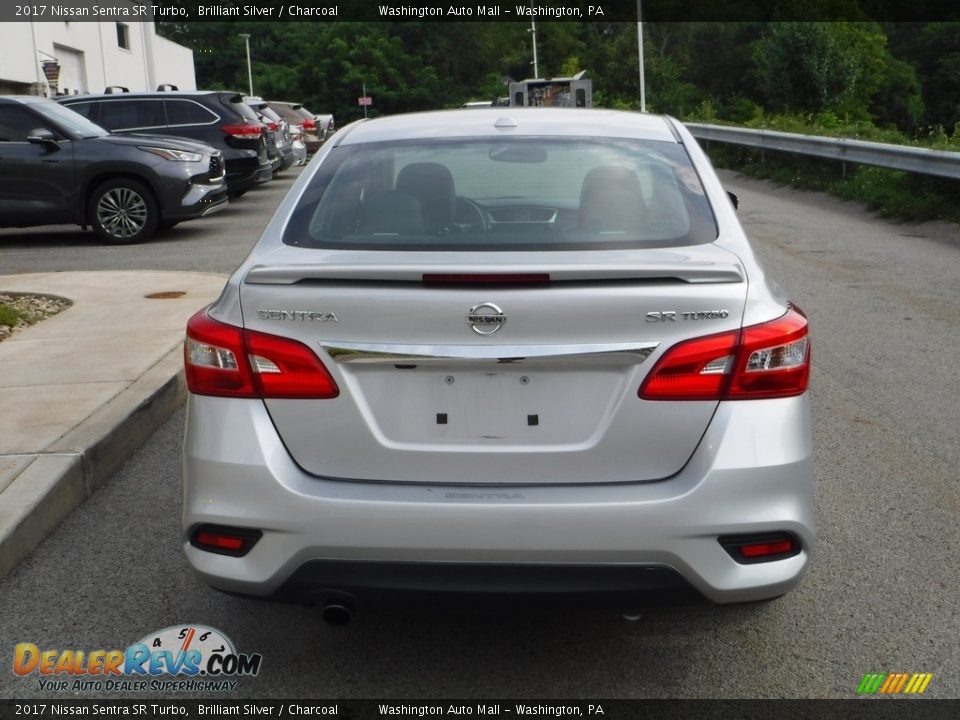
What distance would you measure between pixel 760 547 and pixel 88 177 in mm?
13263

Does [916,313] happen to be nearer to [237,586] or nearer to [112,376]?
[112,376]

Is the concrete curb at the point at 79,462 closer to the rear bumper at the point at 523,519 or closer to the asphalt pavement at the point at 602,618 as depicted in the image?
the asphalt pavement at the point at 602,618

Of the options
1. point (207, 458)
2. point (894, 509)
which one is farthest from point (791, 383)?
point (894, 509)

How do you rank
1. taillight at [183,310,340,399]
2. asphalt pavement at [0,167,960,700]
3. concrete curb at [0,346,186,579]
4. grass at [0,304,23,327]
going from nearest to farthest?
taillight at [183,310,340,399] < asphalt pavement at [0,167,960,700] < concrete curb at [0,346,186,579] < grass at [0,304,23,327]

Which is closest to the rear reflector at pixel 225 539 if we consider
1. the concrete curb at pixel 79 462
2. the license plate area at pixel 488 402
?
the license plate area at pixel 488 402

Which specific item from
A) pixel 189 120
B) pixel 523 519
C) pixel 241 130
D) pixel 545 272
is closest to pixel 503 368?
pixel 545 272

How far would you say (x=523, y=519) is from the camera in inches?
125

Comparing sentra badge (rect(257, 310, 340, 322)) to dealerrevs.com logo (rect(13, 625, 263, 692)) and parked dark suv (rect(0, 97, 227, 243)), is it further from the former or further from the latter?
parked dark suv (rect(0, 97, 227, 243))

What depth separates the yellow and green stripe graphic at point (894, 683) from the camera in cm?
351

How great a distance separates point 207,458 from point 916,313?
713 cm

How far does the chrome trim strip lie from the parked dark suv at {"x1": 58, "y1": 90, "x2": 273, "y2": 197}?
16568mm

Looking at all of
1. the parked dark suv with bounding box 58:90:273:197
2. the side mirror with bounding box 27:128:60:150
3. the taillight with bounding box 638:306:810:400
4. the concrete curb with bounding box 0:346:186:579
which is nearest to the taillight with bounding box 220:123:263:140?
the parked dark suv with bounding box 58:90:273:197

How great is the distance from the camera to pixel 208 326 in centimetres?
348

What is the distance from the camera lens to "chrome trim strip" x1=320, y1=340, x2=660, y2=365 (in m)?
3.21
